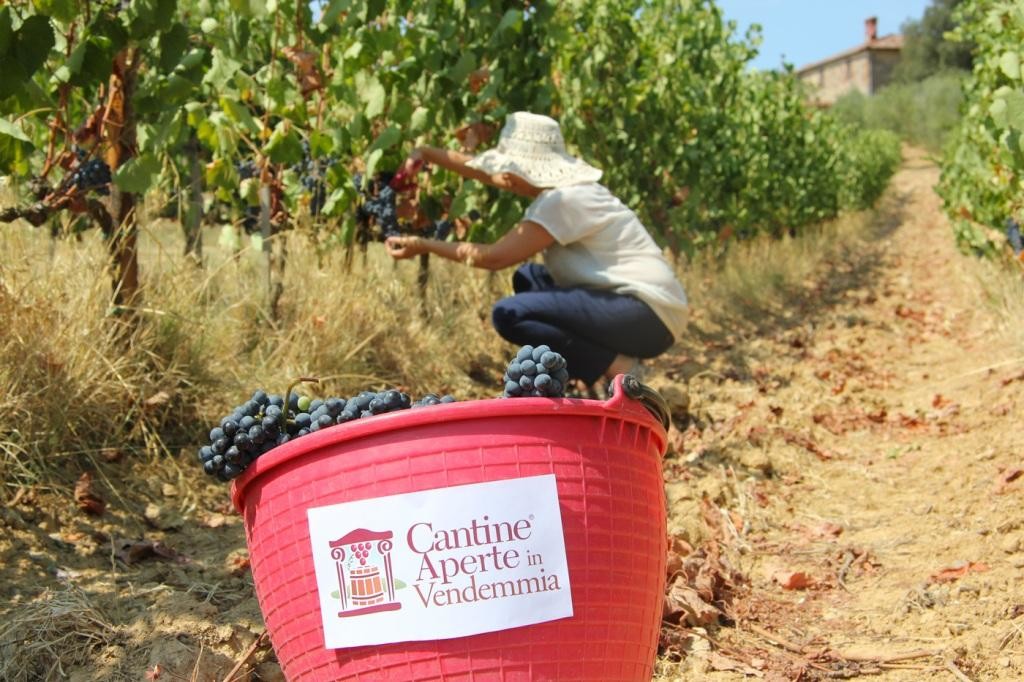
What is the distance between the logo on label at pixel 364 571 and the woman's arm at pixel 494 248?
2.35 m

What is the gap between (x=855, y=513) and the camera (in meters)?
4.09

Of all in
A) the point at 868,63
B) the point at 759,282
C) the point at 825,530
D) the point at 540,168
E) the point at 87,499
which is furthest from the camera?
the point at 868,63

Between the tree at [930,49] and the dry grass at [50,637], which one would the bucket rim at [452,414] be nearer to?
the dry grass at [50,637]

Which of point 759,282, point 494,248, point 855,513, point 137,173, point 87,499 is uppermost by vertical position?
point 137,173

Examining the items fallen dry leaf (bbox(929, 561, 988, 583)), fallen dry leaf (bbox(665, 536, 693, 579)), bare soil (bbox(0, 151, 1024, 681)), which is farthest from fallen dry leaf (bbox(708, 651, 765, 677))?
fallen dry leaf (bbox(929, 561, 988, 583))

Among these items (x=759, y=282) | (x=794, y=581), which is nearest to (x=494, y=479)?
(x=794, y=581)

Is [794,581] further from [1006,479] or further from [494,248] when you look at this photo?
[494,248]

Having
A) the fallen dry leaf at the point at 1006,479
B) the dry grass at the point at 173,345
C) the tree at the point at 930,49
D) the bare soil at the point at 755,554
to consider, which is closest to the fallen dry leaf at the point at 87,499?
the bare soil at the point at 755,554

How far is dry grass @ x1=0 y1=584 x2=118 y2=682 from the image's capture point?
2354 mm

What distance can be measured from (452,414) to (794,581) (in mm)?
1947

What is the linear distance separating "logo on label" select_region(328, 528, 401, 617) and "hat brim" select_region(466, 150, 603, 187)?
252cm

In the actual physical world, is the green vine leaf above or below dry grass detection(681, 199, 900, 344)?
above

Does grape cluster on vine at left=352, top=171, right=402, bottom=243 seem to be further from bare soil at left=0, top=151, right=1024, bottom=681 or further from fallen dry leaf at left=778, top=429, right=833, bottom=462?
fallen dry leaf at left=778, top=429, right=833, bottom=462

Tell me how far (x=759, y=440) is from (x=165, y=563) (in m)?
2.66
